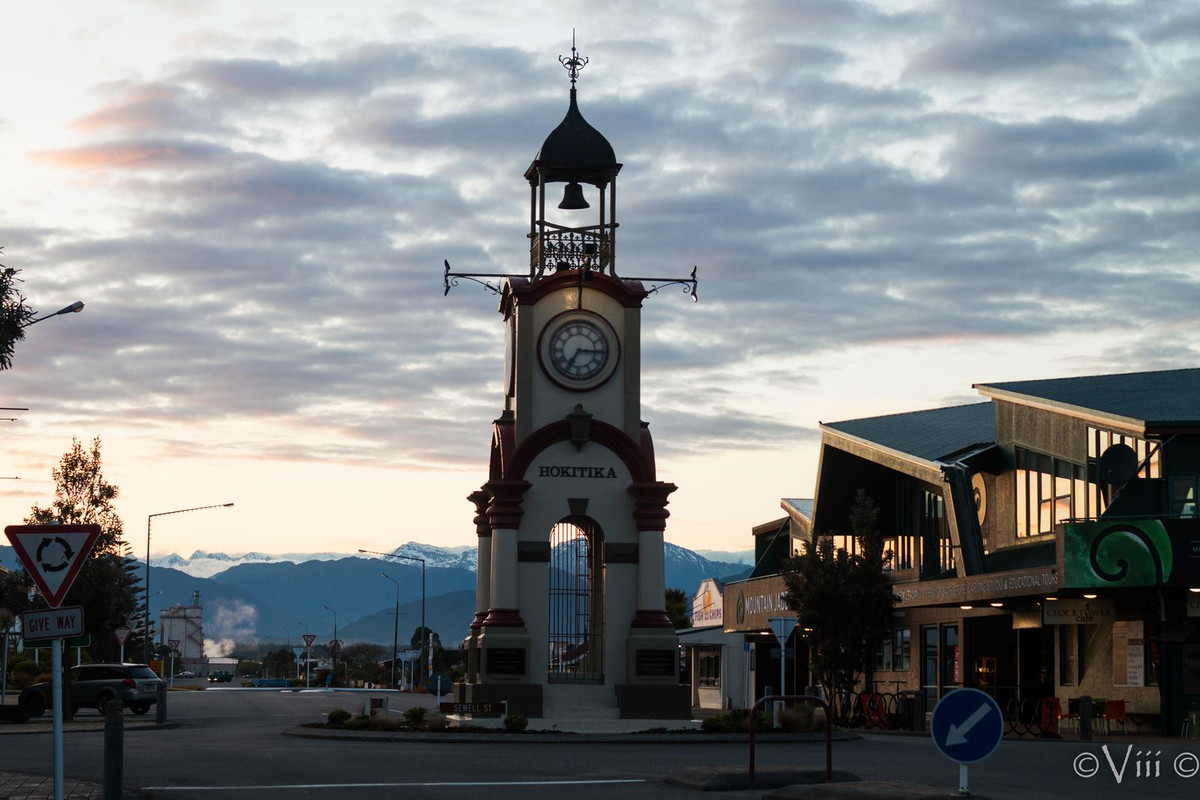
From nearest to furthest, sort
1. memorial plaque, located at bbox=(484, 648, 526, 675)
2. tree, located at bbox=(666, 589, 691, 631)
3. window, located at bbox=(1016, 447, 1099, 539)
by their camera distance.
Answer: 1. memorial plaque, located at bbox=(484, 648, 526, 675)
2. window, located at bbox=(1016, 447, 1099, 539)
3. tree, located at bbox=(666, 589, 691, 631)

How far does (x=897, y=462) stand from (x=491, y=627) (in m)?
16.5

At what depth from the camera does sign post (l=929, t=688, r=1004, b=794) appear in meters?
14.8

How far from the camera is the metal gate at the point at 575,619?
38.2m

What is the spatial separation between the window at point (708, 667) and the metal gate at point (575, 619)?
30.1 m

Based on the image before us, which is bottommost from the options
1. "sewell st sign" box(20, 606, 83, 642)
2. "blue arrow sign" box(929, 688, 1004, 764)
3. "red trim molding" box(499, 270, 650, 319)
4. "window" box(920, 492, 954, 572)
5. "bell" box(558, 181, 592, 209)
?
"blue arrow sign" box(929, 688, 1004, 764)

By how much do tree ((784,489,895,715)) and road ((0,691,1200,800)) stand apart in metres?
12.2

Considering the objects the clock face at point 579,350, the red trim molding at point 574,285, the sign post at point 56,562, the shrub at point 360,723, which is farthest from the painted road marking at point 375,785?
the red trim molding at point 574,285

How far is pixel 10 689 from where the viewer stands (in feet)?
241

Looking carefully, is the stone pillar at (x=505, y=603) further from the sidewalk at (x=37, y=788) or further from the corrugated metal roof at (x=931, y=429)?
the sidewalk at (x=37, y=788)

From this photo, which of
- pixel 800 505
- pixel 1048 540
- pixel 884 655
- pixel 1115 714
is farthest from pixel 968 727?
pixel 800 505

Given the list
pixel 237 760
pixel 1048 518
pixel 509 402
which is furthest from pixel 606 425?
pixel 237 760


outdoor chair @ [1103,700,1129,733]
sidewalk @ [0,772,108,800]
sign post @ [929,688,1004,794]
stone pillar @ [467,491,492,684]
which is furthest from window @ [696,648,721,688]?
sign post @ [929,688,1004,794]

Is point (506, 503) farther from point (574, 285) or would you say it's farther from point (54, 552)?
point (54, 552)

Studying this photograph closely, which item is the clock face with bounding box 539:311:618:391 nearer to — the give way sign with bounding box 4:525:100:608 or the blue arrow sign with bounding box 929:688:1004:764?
the give way sign with bounding box 4:525:100:608
